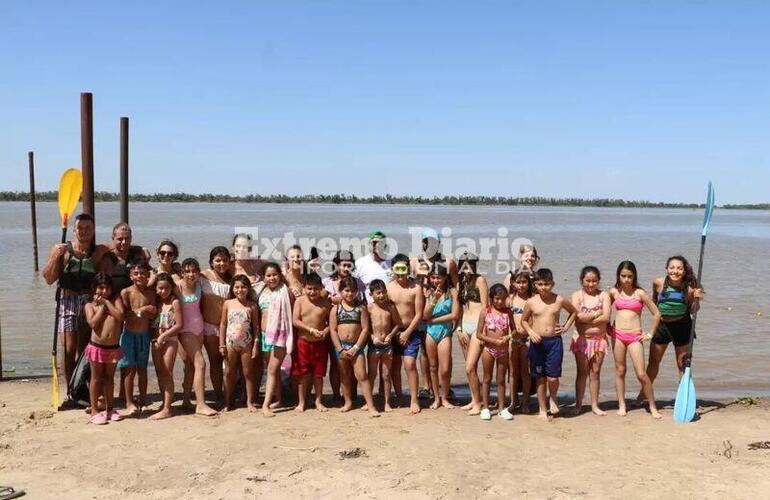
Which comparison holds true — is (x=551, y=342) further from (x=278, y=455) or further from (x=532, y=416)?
(x=278, y=455)

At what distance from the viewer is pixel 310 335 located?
6.83 metres

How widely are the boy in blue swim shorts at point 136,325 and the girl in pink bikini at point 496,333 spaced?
3.13 metres

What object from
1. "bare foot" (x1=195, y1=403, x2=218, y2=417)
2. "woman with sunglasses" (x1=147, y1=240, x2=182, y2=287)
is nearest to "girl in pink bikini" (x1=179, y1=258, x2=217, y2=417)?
"bare foot" (x1=195, y1=403, x2=218, y2=417)

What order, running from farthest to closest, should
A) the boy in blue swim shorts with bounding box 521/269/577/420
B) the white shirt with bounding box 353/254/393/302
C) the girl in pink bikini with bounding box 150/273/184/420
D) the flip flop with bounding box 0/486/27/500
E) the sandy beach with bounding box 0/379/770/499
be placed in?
the white shirt with bounding box 353/254/393/302
the boy in blue swim shorts with bounding box 521/269/577/420
the girl in pink bikini with bounding box 150/273/184/420
the sandy beach with bounding box 0/379/770/499
the flip flop with bounding box 0/486/27/500

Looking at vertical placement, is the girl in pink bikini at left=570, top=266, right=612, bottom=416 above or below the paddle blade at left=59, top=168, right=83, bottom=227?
below

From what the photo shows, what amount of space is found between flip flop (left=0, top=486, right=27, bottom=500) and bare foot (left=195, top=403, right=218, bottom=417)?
1.95 metres

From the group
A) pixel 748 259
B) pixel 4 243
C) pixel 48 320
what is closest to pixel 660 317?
pixel 48 320

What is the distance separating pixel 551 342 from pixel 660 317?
121cm

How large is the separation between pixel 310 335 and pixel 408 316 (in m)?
0.98

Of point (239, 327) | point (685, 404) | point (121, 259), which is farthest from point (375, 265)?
point (685, 404)

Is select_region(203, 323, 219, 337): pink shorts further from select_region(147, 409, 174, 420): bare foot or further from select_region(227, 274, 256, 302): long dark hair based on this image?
select_region(147, 409, 174, 420): bare foot

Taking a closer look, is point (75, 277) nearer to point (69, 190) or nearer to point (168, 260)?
point (168, 260)

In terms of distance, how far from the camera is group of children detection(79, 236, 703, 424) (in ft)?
21.7

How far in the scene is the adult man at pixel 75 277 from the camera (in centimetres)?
648
